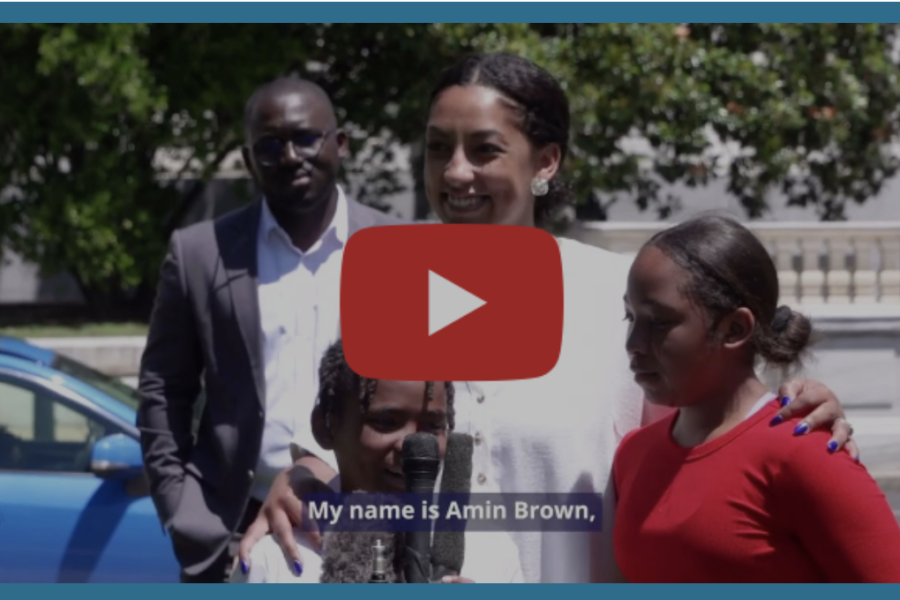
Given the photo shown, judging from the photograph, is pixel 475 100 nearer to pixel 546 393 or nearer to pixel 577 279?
pixel 577 279

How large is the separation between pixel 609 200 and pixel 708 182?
13.1 inches

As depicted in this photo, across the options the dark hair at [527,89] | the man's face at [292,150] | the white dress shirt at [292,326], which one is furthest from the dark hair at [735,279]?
the man's face at [292,150]

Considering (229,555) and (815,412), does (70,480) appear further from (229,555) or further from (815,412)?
(815,412)

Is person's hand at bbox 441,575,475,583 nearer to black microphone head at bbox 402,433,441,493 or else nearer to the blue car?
black microphone head at bbox 402,433,441,493

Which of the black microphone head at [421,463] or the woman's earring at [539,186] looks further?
the woman's earring at [539,186]

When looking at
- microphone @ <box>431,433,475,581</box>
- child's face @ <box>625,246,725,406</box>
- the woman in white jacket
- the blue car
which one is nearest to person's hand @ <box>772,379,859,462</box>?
the woman in white jacket

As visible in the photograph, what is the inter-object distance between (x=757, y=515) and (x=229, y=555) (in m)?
0.86

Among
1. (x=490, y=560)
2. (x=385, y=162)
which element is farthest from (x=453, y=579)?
(x=385, y=162)

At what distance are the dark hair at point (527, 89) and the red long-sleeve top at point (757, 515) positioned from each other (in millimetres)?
451

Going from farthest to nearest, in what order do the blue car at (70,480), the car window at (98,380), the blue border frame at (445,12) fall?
the car window at (98,380) → the blue car at (70,480) → the blue border frame at (445,12)

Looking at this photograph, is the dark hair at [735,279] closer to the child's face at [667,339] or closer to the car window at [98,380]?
the child's face at [667,339]

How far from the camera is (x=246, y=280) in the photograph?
2162mm

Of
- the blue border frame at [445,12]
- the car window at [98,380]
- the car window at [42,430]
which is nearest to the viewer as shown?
the blue border frame at [445,12]

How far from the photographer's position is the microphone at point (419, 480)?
188cm
